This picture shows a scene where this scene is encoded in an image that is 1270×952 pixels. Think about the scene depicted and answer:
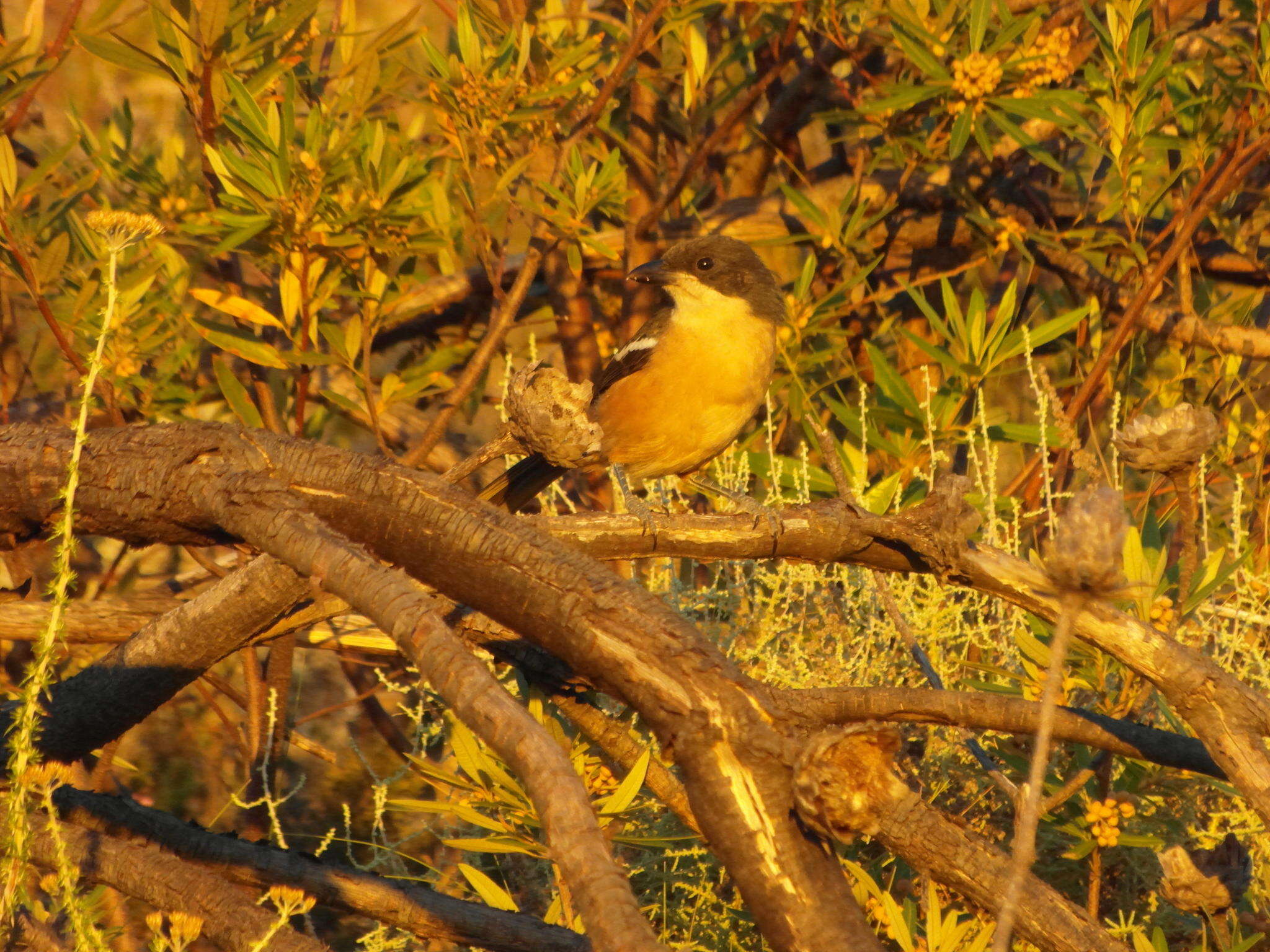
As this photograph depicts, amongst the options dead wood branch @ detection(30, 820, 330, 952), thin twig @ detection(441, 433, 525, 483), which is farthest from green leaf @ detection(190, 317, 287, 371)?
dead wood branch @ detection(30, 820, 330, 952)

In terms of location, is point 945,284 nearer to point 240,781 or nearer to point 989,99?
point 989,99

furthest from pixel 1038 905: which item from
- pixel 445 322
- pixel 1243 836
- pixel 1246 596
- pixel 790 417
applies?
pixel 445 322

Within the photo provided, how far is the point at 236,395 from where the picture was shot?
5145mm

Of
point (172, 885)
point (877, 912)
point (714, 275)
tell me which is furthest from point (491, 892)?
point (714, 275)

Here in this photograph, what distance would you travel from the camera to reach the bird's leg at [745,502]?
10.2 ft

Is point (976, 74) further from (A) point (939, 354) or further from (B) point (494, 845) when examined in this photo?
(B) point (494, 845)

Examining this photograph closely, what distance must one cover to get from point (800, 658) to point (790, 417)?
8.22 ft

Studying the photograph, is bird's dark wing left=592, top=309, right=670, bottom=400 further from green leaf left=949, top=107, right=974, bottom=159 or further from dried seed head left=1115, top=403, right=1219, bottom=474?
dried seed head left=1115, top=403, right=1219, bottom=474

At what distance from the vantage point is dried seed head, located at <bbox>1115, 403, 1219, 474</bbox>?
8.82 feet

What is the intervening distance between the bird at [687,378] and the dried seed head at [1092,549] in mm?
3241

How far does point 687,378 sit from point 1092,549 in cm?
371

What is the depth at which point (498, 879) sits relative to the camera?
231 inches

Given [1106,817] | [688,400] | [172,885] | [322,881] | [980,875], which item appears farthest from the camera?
[688,400]

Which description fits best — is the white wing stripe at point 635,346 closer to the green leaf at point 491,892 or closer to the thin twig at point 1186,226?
the thin twig at point 1186,226
